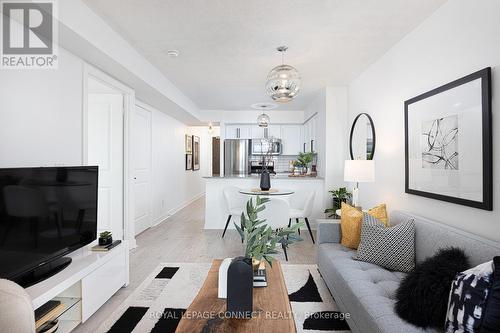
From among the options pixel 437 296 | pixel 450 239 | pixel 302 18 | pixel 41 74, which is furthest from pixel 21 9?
pixel 450 239

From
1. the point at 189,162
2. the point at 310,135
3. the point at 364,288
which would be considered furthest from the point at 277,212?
the point at 189,162

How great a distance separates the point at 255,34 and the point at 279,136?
4.46m

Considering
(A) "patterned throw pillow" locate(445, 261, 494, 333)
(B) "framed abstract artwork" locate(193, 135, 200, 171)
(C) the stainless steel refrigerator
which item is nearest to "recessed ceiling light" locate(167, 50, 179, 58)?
(A) "patterned throw pillow" locate(445, 261, 494, 333)

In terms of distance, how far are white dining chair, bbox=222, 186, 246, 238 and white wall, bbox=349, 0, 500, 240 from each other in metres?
1.94

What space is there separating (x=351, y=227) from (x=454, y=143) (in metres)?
1.07

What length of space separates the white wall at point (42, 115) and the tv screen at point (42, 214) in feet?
1.12

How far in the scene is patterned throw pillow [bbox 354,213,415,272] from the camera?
200 cm

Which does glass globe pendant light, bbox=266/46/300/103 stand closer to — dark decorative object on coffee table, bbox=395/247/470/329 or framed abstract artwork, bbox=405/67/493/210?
framed abstract artwork, bbox=405/67/493/210

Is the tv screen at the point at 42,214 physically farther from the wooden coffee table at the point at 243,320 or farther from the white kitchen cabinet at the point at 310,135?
the white kitchen cabinet at the point at 310,135

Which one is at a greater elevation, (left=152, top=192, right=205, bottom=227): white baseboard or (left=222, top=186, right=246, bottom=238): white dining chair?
(left=222, top=186, right=246, bottom=238): white dining chair

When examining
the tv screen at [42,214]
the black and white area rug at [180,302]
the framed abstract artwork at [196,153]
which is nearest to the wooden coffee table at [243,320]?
the black and white area rug at [180,302]

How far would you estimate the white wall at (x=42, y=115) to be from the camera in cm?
185

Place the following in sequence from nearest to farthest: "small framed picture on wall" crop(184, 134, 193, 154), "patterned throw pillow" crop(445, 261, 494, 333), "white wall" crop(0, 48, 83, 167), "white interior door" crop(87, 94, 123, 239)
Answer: "patterned throw pillow" crop(445, 261, 494, 333), "white wall" crop(0, 48, 83, 167), "white interior door" crop(87, 94, 123, 239), "small framed picture on wall" crop(184, 134, 193, 154)

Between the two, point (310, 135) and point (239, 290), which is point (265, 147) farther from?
point (239, 290)
